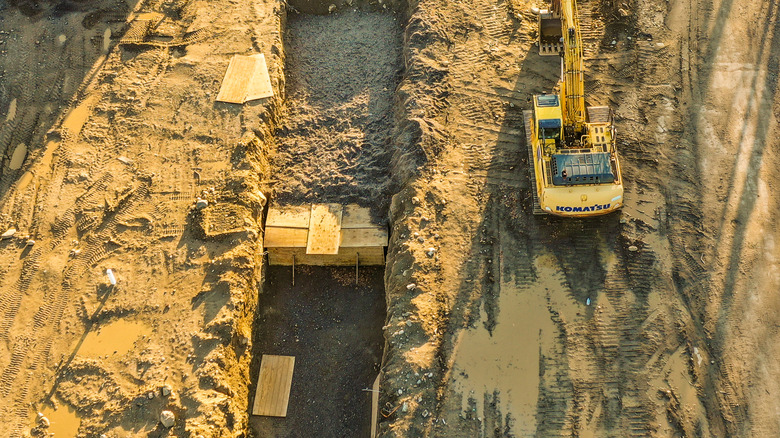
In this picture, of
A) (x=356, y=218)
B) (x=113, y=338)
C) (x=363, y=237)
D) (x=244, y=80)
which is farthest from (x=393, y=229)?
(x=113, y=338)

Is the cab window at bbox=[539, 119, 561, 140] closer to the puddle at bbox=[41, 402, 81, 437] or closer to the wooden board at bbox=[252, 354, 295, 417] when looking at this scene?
the wooden board at bbox=[252, 354, 295, 417]

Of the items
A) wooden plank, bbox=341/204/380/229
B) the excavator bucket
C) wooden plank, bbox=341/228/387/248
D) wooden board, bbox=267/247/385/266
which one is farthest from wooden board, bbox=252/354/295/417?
the excavator bucket

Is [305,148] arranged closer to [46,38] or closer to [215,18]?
[215,18]

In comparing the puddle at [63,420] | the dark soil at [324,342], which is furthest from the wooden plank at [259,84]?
the puddle at [63,420]

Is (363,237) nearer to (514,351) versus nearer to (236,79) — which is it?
(514,351)

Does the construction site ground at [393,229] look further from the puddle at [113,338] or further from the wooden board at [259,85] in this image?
the wooden board at [259,85]
